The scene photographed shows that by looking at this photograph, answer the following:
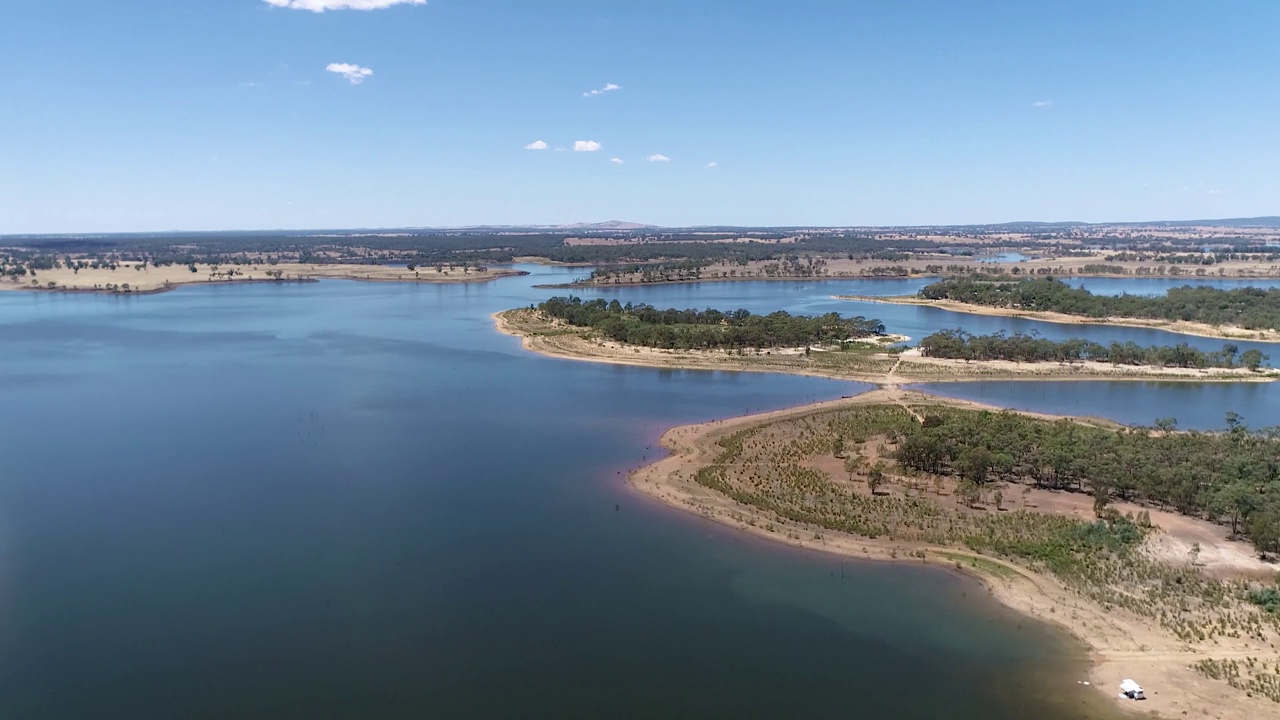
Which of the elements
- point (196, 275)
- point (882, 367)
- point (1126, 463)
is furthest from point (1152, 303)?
point (196, 275)

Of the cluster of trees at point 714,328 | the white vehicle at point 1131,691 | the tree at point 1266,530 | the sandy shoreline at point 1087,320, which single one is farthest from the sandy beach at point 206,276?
the white vehicle at point 1131,691

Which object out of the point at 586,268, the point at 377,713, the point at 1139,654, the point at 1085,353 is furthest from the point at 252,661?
the point at 586,268

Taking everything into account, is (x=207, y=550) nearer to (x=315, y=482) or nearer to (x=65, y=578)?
(x=65, y=578)

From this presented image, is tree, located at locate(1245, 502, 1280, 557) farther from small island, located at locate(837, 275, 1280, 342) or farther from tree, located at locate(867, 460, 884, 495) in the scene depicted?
small island, located at locate(837, 275, 1280, 342)

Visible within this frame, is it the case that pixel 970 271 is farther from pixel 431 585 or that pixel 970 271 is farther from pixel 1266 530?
pixel 431 585

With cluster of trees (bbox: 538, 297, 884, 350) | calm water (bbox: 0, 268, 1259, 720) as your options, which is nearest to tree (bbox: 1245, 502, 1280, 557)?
calm water (bbox: 0, 268, 1259, 720)

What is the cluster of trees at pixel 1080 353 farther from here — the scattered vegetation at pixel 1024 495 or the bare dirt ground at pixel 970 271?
the bare dirt ground at pixel 970 271
